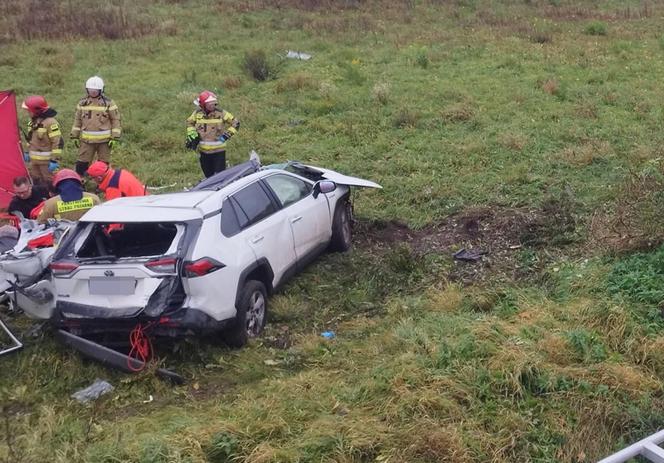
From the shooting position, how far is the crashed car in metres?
5.62

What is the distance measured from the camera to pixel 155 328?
18.7ft

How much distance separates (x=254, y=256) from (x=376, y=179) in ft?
14.8

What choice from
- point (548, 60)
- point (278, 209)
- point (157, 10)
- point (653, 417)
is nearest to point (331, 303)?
point (278, 209)

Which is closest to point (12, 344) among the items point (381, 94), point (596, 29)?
point (381, 94)

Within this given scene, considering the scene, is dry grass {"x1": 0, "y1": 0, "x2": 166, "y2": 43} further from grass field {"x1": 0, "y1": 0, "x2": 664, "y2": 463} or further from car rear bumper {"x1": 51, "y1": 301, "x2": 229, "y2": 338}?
car rear bumper {"x1": 51, "y1": 301, "x2": 229, "y2": 338}

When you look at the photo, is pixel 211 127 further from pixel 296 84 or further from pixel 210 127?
pixel 296 84

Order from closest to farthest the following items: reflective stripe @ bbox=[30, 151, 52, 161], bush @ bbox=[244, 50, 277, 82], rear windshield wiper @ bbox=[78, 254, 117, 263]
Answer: rear windshield wiper @ bbox=[78, 254, 117, 263], reflective stripe @ bbox=[30, 151, 52, 161], bush @ bbox=[244, 50, 277, 82]

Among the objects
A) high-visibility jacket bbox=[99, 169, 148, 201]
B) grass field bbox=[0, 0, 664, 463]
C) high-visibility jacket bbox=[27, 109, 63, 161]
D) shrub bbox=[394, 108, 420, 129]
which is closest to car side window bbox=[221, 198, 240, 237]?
grass field bbox=[0, 0, 664, 463]

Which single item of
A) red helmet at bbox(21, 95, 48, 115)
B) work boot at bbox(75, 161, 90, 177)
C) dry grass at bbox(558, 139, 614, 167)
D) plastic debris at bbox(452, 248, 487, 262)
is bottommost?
plastic debris at bbox(452, 248, 487, 262)

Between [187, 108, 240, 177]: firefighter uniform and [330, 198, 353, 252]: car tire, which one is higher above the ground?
[187, 108, 240, 177]: firefighter uniform

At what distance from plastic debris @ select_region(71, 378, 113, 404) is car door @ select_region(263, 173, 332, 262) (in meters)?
2.35

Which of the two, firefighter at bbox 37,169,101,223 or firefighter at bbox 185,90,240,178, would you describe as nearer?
firefighter at bbox 37,169,101,223

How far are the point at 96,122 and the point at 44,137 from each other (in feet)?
2.46

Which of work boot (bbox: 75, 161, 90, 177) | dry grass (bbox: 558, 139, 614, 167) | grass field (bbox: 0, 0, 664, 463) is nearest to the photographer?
grass field (bbox: 0, 0, 664, 463)
